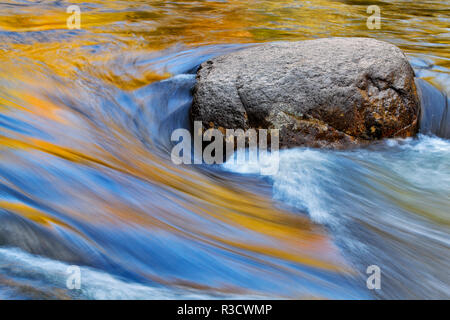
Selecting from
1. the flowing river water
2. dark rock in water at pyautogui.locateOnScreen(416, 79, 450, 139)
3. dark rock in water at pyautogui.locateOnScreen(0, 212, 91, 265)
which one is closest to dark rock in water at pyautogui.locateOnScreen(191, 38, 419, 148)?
the flowing river water

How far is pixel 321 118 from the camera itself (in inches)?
176

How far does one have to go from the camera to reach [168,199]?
10.6ft

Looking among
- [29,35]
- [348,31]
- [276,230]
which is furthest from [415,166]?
[29,35]

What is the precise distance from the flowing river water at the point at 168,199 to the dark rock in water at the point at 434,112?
143 mm

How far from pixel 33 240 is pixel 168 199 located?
113 centimetres

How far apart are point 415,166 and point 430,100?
1.30 m

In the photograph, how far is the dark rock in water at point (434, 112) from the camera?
5.00m

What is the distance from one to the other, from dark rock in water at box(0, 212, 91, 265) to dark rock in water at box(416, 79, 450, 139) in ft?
13.5

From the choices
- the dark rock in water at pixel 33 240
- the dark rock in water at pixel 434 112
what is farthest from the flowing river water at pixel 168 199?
the dark rock in water at pixel 434 112

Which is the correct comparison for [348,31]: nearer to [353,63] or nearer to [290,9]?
[290,9]

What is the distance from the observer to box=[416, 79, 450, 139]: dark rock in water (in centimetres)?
500
